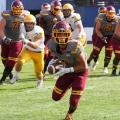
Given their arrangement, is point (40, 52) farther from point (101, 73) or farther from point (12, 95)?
point (101, 73)

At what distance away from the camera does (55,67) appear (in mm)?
7176

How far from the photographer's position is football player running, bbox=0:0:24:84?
10.6 metres

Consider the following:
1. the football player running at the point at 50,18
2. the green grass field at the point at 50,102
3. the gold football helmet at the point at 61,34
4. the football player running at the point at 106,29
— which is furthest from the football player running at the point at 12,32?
the gold football helmet at the point at 61,34

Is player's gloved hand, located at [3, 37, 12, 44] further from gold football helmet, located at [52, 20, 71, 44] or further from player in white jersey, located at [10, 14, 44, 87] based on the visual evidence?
gold football helmet, located at [52, 20, 71, 44]

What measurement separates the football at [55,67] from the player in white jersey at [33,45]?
9.03 feet

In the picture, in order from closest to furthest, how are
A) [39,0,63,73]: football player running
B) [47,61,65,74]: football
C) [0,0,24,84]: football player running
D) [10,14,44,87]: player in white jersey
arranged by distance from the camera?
[47,61,65,74]: football < [10,14,44,87]: player in white jersey < [0,0,24,84]: football player running < [39,0,63,73]: football player running

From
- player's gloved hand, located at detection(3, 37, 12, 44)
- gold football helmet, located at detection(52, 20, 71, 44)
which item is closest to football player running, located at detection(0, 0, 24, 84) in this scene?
player's gloved hand, located at detection(3, 37, 12, 44)

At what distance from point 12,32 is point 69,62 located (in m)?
3.78

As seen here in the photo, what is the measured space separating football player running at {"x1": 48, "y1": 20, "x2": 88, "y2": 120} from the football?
0.19 feet

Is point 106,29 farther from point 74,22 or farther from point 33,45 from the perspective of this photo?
point 33,45

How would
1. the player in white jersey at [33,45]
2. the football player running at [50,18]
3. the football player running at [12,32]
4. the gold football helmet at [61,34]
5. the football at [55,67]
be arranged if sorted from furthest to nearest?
1. the football player running at [50,18]
2. the football player running at [12,32]
3. the player in white jersey at [33,45]
4. the football at [55,67]
5. the gold football helmet at [61,34]

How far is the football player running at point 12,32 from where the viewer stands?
1055 centimetres

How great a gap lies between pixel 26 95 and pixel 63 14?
114 inches

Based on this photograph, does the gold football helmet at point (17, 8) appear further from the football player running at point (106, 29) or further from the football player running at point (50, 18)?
the football player running at point (106, 29)
